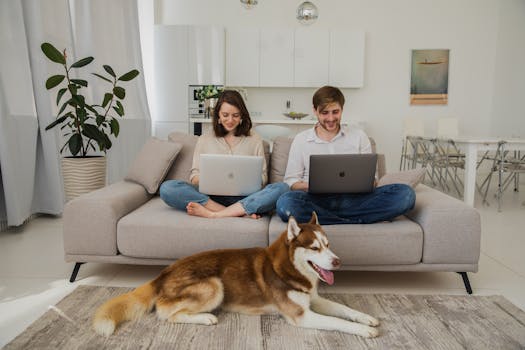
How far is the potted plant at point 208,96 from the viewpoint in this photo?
6152 millimetres

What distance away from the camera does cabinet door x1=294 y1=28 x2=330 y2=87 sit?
20.9 feet

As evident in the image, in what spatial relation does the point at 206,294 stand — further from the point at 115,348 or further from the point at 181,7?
the point at 181,7

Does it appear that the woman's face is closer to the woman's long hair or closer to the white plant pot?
the woman's long hair

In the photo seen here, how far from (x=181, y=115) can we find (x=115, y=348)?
194 inches

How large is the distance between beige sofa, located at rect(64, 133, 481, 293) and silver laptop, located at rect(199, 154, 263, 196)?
0.67 feet

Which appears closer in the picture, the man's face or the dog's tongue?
the dog's tongue

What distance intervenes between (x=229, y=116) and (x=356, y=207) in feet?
3.17

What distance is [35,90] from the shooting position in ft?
11.5

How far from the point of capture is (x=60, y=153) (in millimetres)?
3734

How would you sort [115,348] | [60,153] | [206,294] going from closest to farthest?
1. [115,348]
2. [206,294]
3. [60,153]

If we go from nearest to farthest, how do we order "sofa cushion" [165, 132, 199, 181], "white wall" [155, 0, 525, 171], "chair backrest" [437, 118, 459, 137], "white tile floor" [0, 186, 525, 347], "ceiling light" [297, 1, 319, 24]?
"white tile floor" [0, 186, 525, 347]
"sofa cushion" [165, 132, 199, 181]
"ceiling light" [297, 1, 319, 24]
"chair backrest" [437, 118, 459, 137]
"white wall" [155, 0, 525, 171]

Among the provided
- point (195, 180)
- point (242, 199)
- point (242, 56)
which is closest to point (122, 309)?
point (242, 199)

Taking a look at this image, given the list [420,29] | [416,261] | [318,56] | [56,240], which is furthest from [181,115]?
[416,261]

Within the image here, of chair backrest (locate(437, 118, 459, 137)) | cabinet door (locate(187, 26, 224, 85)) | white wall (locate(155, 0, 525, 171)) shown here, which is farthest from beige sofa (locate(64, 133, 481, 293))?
white wall (locate(155, 0, 525, 171))
